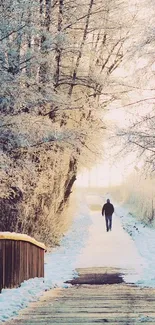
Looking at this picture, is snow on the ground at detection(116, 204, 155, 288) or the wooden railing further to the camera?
snow on the ground at detection(116, 204, 155, 288)

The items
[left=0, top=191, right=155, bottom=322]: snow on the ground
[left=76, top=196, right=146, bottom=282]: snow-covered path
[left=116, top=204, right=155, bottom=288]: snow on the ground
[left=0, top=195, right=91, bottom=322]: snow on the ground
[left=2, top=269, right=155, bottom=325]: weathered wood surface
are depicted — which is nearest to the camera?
[left=2, top=269, right=155, bottom=325]: weathered wood surface

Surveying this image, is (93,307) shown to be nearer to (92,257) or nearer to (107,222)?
(92,257)

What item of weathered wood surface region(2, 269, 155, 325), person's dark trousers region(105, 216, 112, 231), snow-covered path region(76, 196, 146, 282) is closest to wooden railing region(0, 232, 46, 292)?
weathered wood surface region(2, 269, 155, 325)

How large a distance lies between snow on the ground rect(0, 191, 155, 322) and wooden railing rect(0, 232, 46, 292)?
18cm

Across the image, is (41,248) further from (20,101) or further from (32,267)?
(20,101)

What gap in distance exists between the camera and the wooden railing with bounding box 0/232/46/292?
9.23 m

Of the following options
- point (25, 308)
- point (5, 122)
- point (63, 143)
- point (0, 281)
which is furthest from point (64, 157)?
point (25, 308)

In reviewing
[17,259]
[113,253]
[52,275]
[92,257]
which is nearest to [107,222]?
[113,253]

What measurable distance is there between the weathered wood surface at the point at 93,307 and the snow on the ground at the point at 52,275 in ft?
0.57

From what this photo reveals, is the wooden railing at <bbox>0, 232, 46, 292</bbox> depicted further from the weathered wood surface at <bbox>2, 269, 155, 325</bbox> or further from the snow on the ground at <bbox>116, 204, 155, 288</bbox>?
the snow on the ground at <bbox>116, 204, 155, 288</bbox>

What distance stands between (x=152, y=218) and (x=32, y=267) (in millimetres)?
17915

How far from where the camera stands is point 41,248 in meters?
13.5

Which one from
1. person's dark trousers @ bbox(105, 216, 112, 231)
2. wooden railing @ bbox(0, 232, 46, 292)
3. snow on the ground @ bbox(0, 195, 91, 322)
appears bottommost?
snow on the ground @ bbox(0, 195, 91, 322)

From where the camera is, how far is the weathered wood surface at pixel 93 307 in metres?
6.54
